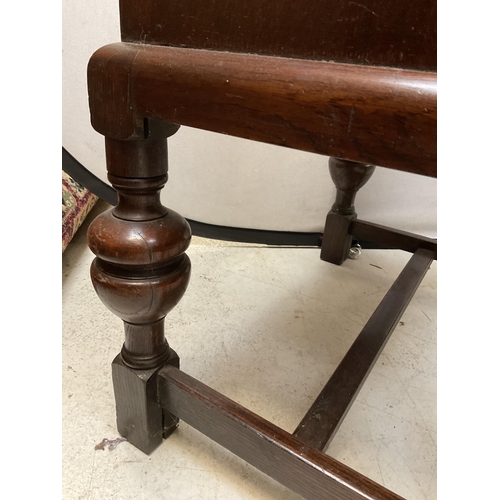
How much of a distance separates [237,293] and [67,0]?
0.90m

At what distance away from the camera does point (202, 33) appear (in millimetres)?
432

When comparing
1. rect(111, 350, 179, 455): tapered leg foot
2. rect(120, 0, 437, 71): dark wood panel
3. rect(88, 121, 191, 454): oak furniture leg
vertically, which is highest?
rect(120, 0, 437, 71): dark wood panel

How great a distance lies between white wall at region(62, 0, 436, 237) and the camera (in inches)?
51.9

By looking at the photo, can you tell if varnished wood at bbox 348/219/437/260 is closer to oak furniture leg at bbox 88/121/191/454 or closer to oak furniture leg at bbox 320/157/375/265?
oak furniture leg at bbox 320/157/375/265

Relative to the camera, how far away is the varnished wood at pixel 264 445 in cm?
51

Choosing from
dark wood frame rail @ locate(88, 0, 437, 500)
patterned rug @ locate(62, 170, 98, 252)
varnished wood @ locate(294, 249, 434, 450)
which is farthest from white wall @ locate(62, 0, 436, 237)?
dark wood frame rail @ locate(88, 0, 437, 500)

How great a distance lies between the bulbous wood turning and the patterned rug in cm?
Answer: 62

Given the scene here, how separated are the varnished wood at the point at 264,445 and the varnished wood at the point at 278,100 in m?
0.35

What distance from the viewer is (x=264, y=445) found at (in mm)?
559

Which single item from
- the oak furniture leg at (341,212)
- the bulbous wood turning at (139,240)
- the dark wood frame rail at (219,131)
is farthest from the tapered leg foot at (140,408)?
the oak furniture leg at (341,212)

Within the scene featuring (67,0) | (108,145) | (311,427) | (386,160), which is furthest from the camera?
(67,0)

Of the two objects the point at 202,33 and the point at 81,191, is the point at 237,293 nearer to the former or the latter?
the point at 81,191

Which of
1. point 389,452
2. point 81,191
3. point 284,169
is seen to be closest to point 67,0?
point 81,191

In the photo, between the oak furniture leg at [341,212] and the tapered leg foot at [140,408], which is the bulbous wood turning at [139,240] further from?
the oak furniture leg at [341,212]
